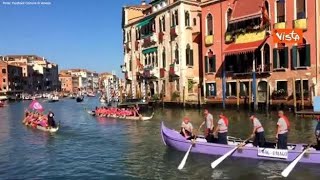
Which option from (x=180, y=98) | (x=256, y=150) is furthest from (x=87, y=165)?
(x=180, y=98)

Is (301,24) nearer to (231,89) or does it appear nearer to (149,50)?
(231,89)

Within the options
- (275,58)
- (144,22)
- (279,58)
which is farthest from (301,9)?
(144,22)

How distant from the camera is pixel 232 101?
39.2 meters

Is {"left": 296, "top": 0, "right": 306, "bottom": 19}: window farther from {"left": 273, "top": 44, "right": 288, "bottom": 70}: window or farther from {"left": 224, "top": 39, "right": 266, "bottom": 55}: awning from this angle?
{"left": 224, "top": 39, "right": 266, "bottom": 55}: awning

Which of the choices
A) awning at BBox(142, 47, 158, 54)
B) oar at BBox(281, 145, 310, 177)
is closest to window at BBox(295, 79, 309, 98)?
oar at BBox(281, 145, 310, 177)

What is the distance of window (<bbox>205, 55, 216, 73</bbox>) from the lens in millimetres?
42188

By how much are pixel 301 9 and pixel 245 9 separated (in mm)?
5348

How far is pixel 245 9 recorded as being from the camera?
124 feet

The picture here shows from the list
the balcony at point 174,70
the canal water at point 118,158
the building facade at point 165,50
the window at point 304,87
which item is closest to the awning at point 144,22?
the building facade at point 165,50

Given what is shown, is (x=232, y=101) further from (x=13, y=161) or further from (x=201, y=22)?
(x=13, y=161)

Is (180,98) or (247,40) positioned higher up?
(247,40)

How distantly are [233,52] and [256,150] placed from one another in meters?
23.2

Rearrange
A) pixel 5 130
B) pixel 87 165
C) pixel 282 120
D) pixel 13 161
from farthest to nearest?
pixel 5 130 < pixel 13 161 < pixel 87 165 < pixel 282 120

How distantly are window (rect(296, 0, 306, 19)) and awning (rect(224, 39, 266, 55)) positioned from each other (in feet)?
11.7
